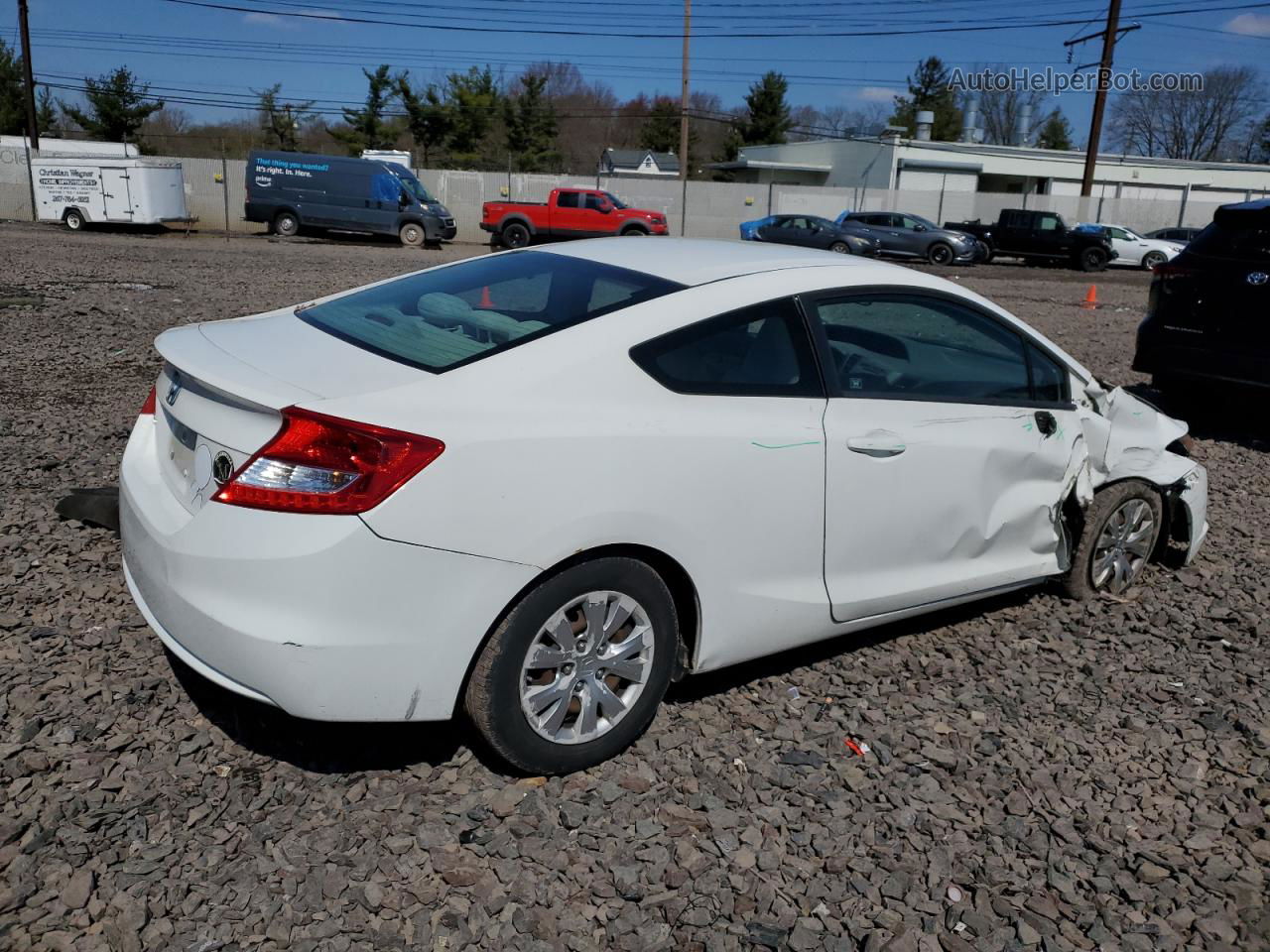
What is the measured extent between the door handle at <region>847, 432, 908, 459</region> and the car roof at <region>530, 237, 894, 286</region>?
638 millimetres

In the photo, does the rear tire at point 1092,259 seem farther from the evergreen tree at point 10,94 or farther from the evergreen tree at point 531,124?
the evergreen tree at point 10,94

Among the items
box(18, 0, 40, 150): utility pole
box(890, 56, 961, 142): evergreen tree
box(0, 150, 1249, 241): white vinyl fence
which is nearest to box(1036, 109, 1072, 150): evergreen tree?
box(890, 56, 961, 142): evergreen tree

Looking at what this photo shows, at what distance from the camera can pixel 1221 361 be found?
7496 mm

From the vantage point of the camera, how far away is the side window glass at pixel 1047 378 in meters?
4.20

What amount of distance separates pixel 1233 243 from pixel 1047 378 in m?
4.34

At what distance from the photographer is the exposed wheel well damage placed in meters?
2.83

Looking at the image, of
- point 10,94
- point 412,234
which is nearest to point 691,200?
point 412,234

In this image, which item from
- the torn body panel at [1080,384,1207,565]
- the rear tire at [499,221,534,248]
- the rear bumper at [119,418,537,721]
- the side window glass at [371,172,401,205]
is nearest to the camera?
the rear bumper at [119,418,537,721]

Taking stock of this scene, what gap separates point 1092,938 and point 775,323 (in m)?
1.95

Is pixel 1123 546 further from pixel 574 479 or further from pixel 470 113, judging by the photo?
pixel 470 113

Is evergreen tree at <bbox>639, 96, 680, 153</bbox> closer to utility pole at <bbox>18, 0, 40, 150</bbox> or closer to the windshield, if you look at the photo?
utility pole at <bbox>18, 0, 40, 150</bbox>

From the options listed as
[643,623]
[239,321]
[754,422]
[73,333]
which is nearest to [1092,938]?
[643,623]

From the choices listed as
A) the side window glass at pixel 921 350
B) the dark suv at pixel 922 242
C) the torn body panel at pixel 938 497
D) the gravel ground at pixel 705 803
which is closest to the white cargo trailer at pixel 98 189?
the dark suv at pixel 922 242

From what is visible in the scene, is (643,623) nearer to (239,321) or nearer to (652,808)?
(652,808)
